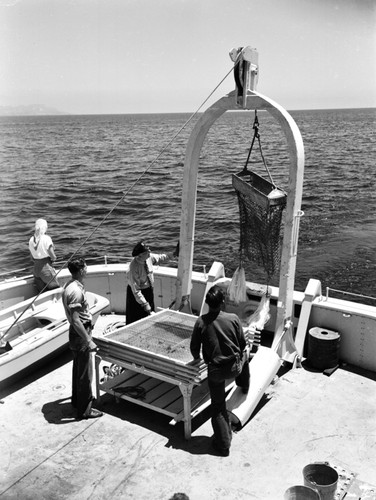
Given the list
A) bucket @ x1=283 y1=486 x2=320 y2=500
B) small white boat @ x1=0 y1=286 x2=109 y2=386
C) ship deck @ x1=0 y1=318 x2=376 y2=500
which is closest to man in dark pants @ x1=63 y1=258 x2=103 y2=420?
ship deck @ x1=0 y1=318 x2=376 y2=500

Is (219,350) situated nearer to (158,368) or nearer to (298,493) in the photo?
(158,368)

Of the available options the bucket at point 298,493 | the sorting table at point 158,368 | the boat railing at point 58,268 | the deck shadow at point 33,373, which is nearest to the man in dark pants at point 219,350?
the sorting table at point 158,368

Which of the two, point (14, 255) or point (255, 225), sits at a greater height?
point (255, 225)

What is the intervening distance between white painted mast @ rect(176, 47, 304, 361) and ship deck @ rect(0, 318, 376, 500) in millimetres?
878

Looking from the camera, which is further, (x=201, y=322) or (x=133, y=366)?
(x=133, y=366)

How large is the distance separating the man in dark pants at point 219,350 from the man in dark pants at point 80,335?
125 cm

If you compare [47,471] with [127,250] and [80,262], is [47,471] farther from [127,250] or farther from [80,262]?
[127,250]

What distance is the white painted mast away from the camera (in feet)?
20.9

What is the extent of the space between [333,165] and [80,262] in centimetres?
4489

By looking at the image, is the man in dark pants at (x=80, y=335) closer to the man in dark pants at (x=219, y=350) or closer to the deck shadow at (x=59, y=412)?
the deck shadow at (x=59, y=412)

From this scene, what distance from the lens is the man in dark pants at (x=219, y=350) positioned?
513 cm

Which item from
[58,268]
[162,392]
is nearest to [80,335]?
[162,392]

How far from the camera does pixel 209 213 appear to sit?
95.3 ft

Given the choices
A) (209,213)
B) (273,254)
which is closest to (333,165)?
(209,213)
